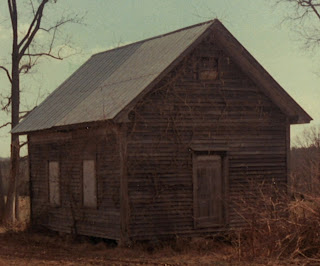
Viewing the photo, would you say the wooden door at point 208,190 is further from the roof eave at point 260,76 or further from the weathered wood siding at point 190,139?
the roof eave at point 260,76

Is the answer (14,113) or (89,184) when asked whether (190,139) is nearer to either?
(89,184)

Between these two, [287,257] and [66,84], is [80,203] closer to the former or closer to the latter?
[66,84]

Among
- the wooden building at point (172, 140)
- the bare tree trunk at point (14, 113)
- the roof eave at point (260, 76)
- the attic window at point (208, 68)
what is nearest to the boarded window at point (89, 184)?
the wooden building at point (172, 140)

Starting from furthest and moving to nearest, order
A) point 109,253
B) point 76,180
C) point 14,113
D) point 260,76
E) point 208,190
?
point 14,113
point 76,180
point 260,76
point 208,190
point 109,253

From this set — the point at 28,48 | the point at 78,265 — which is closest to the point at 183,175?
the point at 78,265

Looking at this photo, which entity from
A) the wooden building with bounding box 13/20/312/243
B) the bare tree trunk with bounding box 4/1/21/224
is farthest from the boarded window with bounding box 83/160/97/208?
A: the bare tree trunk with bounding box 4/1/21/224

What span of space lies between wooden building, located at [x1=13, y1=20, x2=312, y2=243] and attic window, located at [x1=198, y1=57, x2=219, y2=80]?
0.03 m

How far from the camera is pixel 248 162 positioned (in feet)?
66.5

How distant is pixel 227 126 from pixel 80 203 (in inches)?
194

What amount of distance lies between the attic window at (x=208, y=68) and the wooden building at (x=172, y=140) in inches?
1.3

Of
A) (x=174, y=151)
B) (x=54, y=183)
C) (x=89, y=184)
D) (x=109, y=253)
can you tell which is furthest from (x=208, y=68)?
(x=54, y=183)

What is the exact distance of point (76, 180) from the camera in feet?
68.2

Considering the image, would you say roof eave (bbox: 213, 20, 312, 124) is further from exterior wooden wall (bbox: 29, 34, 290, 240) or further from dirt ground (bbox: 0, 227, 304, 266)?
dirt ground (bbox: 0, 227, 304, 266)

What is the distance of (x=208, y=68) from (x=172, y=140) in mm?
2465
